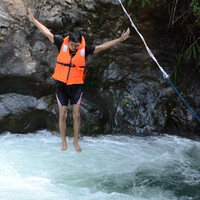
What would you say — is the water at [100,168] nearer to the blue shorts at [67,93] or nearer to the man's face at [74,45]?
the blue shorts at [67,93]

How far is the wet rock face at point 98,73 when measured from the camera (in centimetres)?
562

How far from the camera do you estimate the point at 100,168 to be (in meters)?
4.32

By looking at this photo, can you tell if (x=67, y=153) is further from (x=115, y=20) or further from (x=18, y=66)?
(x=115, y=20)

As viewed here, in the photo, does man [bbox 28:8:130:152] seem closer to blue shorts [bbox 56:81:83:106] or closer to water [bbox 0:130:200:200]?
blue shorts [bbox 56:81:83:106]

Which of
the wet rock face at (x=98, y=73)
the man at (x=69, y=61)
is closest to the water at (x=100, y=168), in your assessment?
the wet rock face at (x=98, y=73)

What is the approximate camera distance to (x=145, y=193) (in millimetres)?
3756

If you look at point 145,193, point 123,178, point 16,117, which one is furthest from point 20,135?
point 145,193

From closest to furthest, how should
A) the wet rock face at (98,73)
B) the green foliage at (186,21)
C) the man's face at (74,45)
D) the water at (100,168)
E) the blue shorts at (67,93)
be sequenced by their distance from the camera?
the water at (100,168) → the man's face at (74,45) → the blue shorts at (67,93) → the green foliage at (186,21) → the wet rock face at (98,73)

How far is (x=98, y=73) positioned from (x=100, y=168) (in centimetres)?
220

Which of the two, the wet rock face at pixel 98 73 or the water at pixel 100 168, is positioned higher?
the wet rock face at pixel 98 73

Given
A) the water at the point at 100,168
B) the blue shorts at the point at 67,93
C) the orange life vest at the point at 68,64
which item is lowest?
the water at the point at 100,168

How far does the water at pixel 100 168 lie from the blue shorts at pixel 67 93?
89cm

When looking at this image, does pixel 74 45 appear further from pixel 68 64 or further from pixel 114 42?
pixel 114 42

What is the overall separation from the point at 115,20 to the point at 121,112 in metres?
1.66
